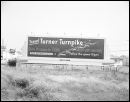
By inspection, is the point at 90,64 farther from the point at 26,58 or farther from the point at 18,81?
the point at 18,81

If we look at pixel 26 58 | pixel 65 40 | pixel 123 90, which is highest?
pixel 65 40

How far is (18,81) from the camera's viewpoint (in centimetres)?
977

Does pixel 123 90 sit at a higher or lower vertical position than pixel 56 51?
lower

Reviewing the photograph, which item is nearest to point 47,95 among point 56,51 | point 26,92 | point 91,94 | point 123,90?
point 26,92

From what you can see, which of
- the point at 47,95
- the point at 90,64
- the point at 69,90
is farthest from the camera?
the point at 90,64

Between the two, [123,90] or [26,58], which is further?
[26,58]

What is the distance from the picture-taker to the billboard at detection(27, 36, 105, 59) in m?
19.3

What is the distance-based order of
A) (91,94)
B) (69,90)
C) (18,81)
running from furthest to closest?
(18,81)
(69,90)
(91,94)

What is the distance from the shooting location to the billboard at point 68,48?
19297mm

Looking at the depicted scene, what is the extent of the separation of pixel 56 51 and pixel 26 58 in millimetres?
4791

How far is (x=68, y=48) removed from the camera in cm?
1941

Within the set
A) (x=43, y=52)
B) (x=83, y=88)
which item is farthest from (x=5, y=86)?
(x=43, y=52)

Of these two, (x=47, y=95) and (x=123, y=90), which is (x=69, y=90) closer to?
(x=47, y=95)

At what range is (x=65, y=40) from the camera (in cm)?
1958
